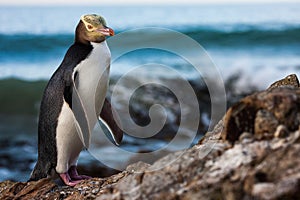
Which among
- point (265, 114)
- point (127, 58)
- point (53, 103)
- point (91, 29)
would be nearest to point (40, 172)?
point (53, 103)

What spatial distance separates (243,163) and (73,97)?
2296 millimetres

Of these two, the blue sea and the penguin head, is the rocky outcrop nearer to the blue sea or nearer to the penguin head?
the penguin head

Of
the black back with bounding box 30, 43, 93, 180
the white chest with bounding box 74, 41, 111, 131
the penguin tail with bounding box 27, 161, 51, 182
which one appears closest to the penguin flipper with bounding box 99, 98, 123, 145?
the white chest with bounding box 74, 41, 111, 131

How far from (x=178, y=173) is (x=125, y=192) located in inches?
6.6

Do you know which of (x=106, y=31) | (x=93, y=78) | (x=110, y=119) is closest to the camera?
(x=106, y=31)

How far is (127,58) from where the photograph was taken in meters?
18.3

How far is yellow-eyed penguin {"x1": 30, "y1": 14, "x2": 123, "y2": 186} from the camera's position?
3744 mm

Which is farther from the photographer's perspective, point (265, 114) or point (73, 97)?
point (73, 97)

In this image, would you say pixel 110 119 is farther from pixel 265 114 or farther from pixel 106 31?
pixel 265 114

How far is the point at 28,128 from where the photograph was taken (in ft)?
33.3

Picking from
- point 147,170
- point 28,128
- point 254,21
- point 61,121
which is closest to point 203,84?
point 28,128

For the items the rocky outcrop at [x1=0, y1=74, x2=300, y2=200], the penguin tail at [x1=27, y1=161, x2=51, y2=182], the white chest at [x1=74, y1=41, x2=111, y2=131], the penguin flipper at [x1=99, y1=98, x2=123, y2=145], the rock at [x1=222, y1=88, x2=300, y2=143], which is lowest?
the penguin tail at [x1=27, y1=161, x2=51, y2=182]

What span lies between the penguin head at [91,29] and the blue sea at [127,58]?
3.53 metres

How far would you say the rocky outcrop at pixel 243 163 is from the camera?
5.00ft
